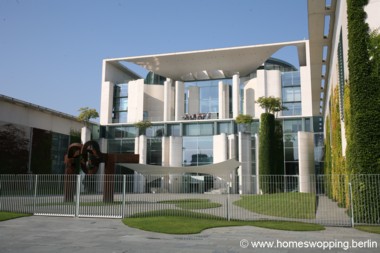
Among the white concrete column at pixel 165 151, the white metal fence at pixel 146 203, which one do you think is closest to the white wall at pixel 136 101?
the white concrete column at pixel 165 151

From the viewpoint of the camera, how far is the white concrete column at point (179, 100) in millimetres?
42688

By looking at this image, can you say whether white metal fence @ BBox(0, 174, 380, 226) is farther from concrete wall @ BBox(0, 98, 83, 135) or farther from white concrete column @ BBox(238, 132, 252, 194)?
concrete wall @ BBox(0, 98, 83, 135)

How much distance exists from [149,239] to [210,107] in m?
34.3

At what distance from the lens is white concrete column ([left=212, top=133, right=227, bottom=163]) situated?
124ft

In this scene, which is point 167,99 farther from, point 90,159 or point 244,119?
point 90,159

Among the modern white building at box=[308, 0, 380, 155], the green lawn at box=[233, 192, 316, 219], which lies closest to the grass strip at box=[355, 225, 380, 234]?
the green lawn at box=[233, 192, 316, 219]

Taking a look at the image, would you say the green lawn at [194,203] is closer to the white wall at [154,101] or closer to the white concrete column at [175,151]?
the white concrete column at [175,151]

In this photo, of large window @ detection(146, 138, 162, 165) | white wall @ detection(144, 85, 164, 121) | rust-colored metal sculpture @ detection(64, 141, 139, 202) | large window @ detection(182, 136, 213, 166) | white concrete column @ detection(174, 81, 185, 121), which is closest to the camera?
rust-colored metal sculpture @ detection(64, 141, 139, 202)

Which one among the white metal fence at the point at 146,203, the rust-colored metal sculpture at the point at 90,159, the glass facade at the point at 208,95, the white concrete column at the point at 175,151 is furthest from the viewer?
the glass facade at the point at 208,95

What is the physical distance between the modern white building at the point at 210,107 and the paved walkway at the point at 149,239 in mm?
24404

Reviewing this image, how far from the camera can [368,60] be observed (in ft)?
43.0

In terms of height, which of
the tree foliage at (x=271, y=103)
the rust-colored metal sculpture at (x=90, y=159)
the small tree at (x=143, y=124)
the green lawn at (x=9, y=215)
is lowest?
the green lawn at (x=9, y=215)

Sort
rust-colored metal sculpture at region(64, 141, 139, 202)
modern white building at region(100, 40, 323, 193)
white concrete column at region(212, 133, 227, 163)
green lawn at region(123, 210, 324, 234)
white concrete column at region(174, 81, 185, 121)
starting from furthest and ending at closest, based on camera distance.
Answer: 1. white concrete column at region(174, 81, 185, 121)
2. white concrete column at region(212, 133, 227, 163)
3. modern white building at region(100, 40, 323, 193)
4. rust-colored metal sculpture at region(64, 141, 139, 202)
5. green lawn at region(123, 210, 324, 234)

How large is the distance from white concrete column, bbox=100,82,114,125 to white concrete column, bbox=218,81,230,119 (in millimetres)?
13994
